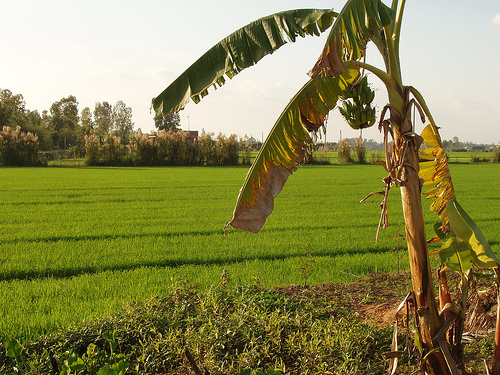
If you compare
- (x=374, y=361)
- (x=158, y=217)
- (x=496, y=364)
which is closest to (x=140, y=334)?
(x=374, y=361)

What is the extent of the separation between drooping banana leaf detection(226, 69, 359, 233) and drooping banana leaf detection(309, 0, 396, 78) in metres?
0.47

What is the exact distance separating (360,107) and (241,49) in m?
1.19

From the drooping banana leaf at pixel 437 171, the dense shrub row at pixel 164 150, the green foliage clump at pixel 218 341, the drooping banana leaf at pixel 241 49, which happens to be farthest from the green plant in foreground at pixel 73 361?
the dense shrub row at pixel 164 150

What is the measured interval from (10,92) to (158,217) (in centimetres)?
5302

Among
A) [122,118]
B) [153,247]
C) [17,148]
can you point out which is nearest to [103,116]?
[122,118]

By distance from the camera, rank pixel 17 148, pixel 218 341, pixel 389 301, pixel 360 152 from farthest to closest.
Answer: pixel 360 152 < pixel 17 148 < pixel 389 301 < pixel 218 341

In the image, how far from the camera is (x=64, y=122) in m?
64.2

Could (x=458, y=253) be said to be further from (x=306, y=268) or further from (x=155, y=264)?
(x=155, y=264)

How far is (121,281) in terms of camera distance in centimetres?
525

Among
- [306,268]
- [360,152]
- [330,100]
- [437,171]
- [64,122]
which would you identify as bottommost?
[306,268]

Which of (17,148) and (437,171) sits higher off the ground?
(17,148)

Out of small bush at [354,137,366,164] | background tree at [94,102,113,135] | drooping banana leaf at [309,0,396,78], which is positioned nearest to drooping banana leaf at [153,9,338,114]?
drooping banana leaf at [309,0,396,78]

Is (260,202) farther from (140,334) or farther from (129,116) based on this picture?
(129,116)

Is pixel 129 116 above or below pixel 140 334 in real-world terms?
above
